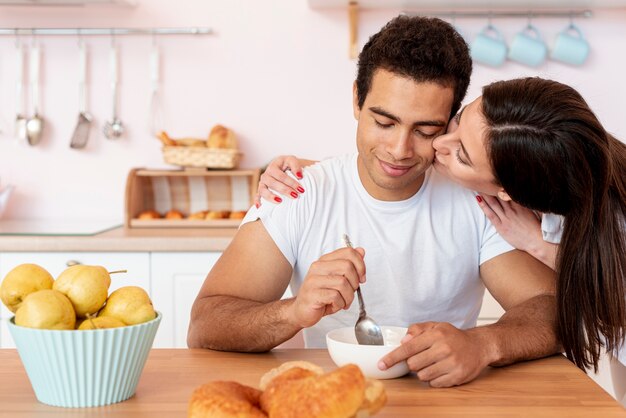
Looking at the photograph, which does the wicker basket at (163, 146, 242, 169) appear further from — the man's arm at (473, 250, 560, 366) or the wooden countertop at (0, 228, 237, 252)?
the man's arm at (473, 250, 560, 366)

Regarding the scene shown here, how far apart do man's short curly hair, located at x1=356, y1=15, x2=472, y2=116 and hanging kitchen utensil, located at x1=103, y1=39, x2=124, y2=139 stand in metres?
1.52

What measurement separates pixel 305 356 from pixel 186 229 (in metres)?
1.45

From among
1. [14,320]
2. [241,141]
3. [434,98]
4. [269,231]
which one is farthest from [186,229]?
[14,320]

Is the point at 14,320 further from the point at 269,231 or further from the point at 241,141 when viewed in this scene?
the point at 241,141

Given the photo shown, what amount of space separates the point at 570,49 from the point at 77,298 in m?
2.27

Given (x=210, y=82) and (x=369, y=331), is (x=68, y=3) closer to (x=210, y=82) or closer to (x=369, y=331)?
(x=210, y=82)

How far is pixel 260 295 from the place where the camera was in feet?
5.12

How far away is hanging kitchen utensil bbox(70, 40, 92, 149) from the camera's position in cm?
290

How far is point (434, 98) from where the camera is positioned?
4.89ft

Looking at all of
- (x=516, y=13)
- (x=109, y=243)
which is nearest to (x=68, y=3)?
(x=109, y=243)

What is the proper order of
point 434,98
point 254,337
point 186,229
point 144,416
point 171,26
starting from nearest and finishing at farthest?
1. point 144,416
2. point 254,337
3. point 434,98
4. point 186,229
5. point 171,26

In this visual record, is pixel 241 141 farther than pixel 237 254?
Yes

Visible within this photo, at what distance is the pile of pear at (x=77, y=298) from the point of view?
0.99 metres

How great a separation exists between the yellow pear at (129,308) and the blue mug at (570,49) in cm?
219
